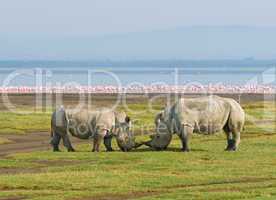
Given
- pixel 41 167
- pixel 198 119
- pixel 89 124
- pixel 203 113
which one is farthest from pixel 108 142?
pixel 41 167

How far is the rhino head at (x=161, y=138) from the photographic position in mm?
37062

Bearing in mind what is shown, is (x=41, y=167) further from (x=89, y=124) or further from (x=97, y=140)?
(x=89, y=124)

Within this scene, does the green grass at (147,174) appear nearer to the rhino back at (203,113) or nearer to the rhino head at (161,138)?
the rhino head at (161,138)

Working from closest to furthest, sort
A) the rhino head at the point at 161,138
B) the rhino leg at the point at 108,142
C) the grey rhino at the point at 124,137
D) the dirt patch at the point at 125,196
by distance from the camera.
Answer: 1. the dirt patch at the point at 125,196
2. the rhino head at the point at 161,138
3. the grey rhino at the point at 124,137
4. the rhino leg at the point at 108,142

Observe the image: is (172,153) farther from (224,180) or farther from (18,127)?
(18,127)

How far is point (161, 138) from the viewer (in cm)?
3722

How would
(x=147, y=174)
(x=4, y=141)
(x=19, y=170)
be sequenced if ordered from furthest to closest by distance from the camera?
(x=4, y=141)
(x=19, y=170)
(x=147, y=174)

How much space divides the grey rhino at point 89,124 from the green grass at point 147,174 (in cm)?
141

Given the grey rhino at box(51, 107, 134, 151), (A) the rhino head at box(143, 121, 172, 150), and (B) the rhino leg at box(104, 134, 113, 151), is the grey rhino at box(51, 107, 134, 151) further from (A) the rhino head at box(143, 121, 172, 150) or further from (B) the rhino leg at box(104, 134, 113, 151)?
(A) the rhino head at box(143, 121, 172, 150)

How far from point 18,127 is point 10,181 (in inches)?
1070

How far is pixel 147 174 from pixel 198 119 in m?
8.44

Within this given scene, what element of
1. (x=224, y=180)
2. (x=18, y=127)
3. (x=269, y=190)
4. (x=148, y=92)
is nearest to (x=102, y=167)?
(x=224, y=180)

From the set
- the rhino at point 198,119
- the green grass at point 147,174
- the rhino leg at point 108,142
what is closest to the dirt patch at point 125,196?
the green grass at point 147,174

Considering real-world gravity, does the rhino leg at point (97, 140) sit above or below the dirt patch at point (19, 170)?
above
